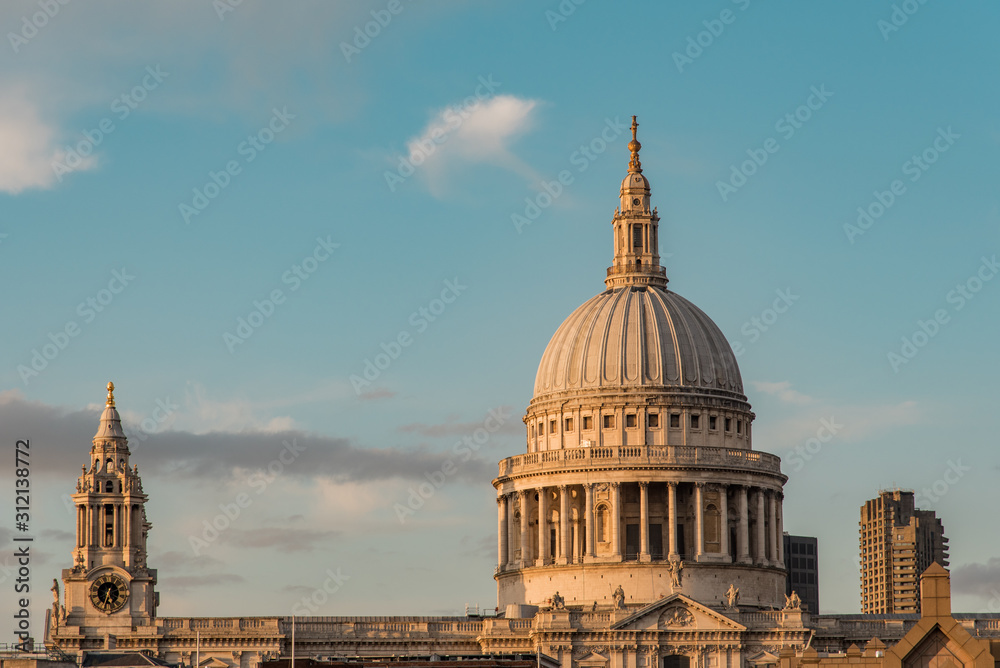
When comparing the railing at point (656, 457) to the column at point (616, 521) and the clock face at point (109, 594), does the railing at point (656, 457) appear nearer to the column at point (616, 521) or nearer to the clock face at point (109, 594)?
the column at point (616, 521)

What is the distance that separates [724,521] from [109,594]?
4644 cm

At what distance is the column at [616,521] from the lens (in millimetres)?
169375

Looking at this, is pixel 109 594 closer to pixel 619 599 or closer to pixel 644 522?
pixel 619 599

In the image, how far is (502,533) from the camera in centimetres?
17850

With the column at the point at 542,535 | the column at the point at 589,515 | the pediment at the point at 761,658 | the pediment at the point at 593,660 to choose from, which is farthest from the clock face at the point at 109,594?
the pediment at the point at 761,658

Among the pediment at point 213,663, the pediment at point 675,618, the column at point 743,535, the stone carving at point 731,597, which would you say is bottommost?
the pediment at point 213,663

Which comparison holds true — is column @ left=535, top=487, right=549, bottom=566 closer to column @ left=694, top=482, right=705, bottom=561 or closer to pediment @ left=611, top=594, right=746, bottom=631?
A: column @ left=694, top=482, right=705, bottom=561

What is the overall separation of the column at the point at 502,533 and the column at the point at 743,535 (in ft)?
61.7

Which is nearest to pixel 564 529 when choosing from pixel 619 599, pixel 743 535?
pixel 743 535

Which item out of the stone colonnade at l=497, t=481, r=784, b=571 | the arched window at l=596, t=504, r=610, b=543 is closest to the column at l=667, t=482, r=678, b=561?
the stone colonnade at l=497, t=481, r=784, b=571

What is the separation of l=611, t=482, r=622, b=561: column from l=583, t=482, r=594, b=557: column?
5.09ft

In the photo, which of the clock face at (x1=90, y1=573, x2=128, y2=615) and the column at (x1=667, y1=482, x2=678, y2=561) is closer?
the clock face at (x1=90, y1=573, x2=128, y2=615)

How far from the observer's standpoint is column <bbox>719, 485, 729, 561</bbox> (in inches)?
6698

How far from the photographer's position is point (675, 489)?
17038 centimetres
